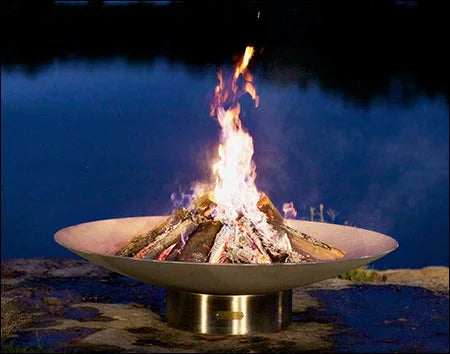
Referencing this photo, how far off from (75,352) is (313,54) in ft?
23.7

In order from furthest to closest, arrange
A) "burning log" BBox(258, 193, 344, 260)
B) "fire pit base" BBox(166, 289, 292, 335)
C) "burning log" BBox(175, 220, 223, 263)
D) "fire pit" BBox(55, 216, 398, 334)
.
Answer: "burning log" BBox(258, 193, 344, 260) < "fire pit base" BBox(166, 289, 292, 335) < "burning log" BBox(175, 220, 223, 263) < "fire pit" BBox(55, 216, 398, 334)

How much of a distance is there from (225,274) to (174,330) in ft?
2.52

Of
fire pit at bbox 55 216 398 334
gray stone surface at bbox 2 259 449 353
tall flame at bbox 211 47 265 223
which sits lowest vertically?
gray stone surface at bbox 2 259 449 353

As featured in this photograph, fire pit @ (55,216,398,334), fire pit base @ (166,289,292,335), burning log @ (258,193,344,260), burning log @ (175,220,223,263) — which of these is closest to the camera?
fire pit @ (55,216,398,334)

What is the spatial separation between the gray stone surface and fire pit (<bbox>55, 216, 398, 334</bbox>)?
89 millimetres

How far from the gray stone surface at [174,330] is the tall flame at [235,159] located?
0.69 metres

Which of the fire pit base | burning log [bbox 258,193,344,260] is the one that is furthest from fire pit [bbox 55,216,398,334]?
burning log [bbox 258,193,344,260]

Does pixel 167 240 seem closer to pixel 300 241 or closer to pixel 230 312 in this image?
pixel 230 312

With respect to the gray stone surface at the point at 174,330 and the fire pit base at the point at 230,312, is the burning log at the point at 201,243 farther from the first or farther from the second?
the gray stone surface at the point at 174,330

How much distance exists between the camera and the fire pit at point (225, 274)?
427 centimetres

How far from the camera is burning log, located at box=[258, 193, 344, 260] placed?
4.81 m

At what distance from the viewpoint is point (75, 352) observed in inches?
175

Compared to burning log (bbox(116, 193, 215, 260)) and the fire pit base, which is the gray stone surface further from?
burning log (bbox(116, 193, 215, 260))

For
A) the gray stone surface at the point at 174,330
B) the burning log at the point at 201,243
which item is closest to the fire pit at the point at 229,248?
the burning log at the point at 201,243
